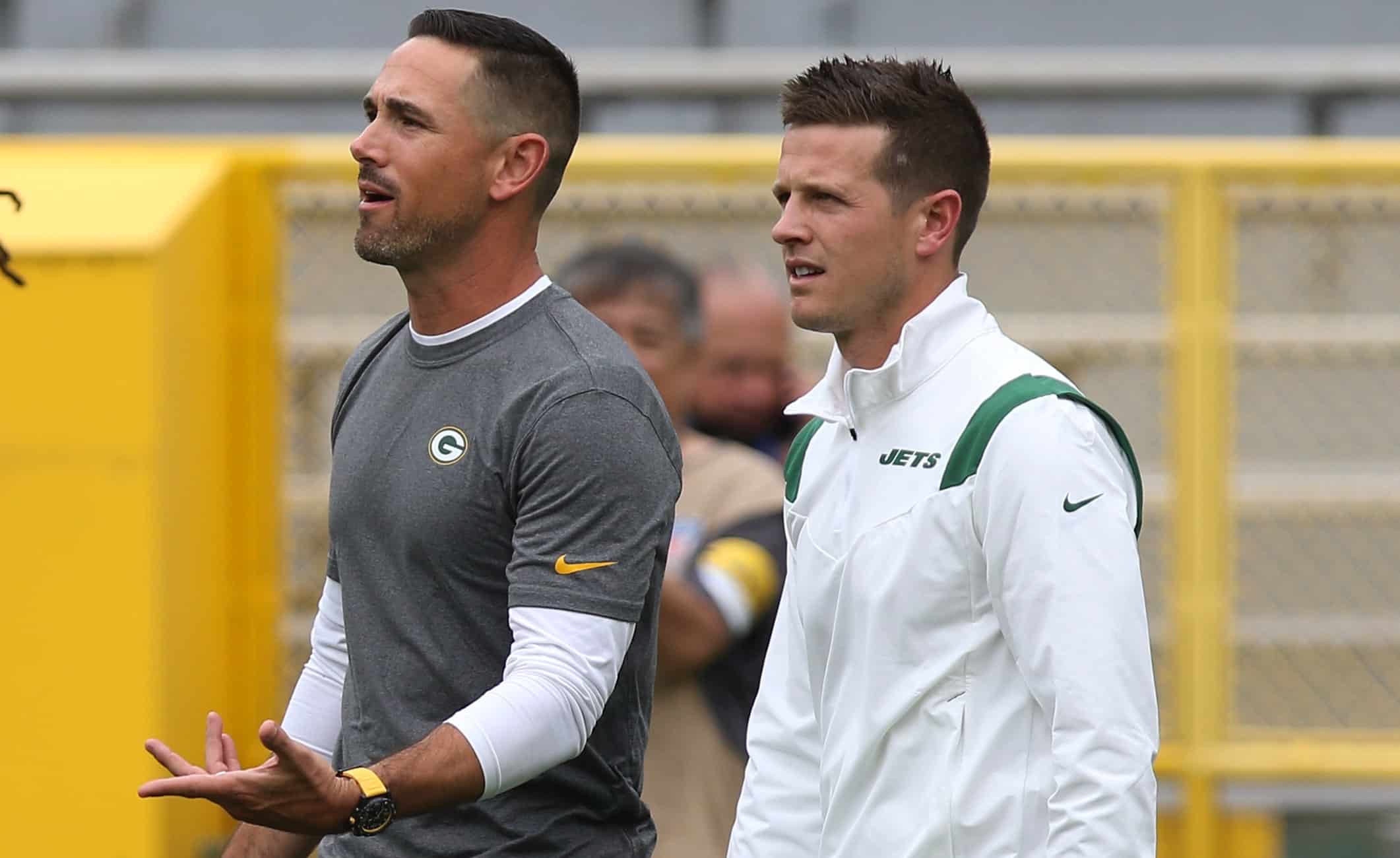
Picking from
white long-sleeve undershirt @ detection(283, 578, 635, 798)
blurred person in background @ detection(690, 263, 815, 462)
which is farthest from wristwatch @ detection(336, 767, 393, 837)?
blurred person in background @ detection(690, 263, 815, 462)

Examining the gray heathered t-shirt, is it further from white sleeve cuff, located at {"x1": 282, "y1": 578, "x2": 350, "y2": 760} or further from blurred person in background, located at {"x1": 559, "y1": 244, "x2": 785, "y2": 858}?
blurred person in background, located at {"x1": 559, "y1": 244, "x2": 785, "y2": 858}

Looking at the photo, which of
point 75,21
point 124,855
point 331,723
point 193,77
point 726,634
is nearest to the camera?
point 331,723

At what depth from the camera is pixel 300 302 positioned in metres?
4.58

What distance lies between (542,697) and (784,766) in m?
0.57

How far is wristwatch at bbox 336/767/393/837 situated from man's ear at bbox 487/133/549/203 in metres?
0.77

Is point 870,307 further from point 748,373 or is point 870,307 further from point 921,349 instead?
point 748,373

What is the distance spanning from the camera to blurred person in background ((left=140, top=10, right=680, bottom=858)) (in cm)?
235

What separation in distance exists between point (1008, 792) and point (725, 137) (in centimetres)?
260

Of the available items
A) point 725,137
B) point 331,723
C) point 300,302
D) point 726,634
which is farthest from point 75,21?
point 331,723

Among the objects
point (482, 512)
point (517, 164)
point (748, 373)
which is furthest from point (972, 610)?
point (748, 373)

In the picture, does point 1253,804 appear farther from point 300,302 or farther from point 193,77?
point 193,77

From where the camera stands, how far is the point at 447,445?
2492 millimetres

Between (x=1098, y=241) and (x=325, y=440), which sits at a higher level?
(x=1098, y=241)

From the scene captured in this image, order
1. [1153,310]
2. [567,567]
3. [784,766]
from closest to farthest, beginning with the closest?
[567,567] < [784,766] < [1153,310]
